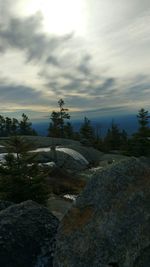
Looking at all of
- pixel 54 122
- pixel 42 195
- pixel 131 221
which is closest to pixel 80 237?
pixel 131 221

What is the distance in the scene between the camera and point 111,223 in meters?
7.79

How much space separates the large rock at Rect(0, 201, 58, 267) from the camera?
927 centimetres

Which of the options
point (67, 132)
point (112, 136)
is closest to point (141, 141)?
point (112, 136)

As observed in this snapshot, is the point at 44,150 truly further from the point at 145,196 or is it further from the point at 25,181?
the point at 145,196

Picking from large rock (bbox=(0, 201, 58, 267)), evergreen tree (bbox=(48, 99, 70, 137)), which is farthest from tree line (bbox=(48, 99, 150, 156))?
large rock (bbox=(0, 201, 58, 267))

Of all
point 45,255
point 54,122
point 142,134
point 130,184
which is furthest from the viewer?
point 54,122

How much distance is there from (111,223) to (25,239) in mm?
2723

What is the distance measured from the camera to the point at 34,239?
9.47 m

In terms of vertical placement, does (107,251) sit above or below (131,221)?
below

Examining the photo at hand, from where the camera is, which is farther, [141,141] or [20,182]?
[141,141]

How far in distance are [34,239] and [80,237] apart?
6.37ft

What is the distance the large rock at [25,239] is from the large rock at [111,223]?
50.7 inches

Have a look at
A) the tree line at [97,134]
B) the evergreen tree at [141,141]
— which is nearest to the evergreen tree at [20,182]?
the tree line at [97,134]

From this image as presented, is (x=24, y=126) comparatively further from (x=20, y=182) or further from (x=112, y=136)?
(x=20, y=182)
